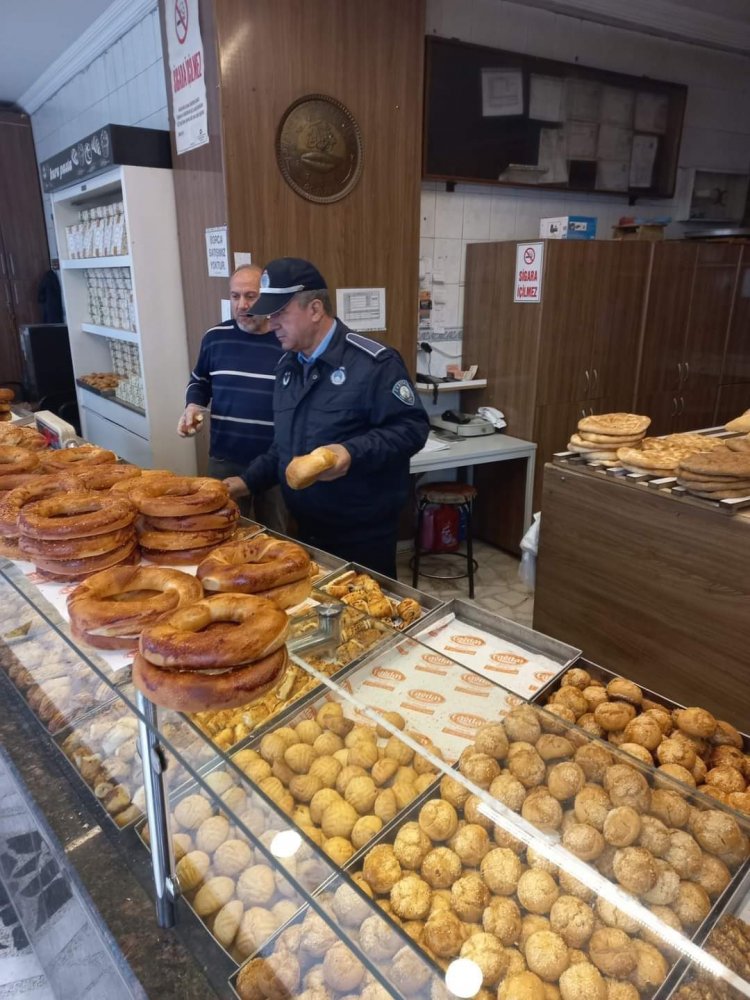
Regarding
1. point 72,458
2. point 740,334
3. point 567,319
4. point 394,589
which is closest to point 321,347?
point 72,458

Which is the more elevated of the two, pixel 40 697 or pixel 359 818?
pixel 359 818

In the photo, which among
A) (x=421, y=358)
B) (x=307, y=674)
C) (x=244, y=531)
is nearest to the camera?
(x=307, y=674)

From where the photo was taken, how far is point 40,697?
153cm

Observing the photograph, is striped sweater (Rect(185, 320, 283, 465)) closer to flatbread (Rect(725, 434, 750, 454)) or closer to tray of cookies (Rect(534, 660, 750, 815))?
flatbread (Rect(725, 434, 750, 454))

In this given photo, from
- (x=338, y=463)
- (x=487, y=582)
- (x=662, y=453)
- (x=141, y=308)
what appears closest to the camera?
(x=338, y=463)

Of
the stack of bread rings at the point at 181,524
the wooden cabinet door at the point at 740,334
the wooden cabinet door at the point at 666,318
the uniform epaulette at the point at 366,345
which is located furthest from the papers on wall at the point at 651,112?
the stack of bread rings at the point at 181,524

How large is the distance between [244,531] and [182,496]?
257 millimetres

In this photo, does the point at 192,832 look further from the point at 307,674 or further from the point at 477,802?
the point at 477,802

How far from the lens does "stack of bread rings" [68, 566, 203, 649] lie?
1.06 m

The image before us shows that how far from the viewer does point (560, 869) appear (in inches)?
36.0

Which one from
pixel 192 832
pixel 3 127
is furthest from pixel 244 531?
pixel 3 127

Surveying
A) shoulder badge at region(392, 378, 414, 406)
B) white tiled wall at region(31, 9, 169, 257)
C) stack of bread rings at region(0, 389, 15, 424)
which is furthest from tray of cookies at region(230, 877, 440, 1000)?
white tiled wall at region(31, 9, 169, 257)

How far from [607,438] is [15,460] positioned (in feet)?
7.33

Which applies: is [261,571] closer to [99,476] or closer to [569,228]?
[99,476]
